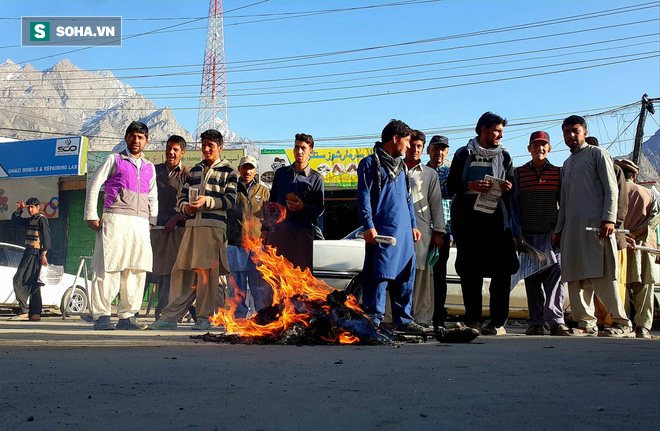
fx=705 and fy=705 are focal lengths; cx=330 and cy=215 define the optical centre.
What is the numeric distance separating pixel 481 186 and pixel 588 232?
1.18 metres

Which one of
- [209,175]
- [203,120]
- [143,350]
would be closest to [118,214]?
[209,175]

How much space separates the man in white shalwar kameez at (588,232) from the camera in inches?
273

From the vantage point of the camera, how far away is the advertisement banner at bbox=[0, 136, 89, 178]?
21.0m

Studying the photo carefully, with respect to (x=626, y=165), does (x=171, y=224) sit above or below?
below

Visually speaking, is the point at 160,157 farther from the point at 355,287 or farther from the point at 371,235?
the point at 371,235

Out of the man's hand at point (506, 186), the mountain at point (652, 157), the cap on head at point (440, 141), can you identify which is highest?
the mountain at point (652, 157)

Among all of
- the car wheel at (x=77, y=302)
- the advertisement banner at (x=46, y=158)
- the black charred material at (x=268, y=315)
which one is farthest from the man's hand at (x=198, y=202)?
the advertisement banner at (x=46, y=158)

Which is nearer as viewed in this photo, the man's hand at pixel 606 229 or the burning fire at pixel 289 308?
the burning fire at pixel 289 308

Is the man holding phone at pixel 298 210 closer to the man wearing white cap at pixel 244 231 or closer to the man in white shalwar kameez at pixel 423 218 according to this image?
the man in white shalwar kameez at pixel 423 218

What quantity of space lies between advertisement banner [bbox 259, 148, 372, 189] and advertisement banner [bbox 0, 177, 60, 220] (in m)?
6.33

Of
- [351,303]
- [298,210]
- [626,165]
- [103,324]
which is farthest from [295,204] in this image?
[626,165]

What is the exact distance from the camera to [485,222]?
708 centimetres

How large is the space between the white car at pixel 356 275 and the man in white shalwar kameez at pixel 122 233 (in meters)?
2.82

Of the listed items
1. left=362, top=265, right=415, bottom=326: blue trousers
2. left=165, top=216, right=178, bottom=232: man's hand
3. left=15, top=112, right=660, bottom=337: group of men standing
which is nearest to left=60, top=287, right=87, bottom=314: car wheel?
left=165, top=216, right=178, bottom=232: man's hand
